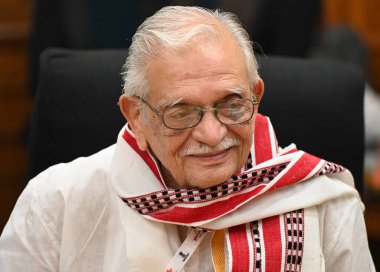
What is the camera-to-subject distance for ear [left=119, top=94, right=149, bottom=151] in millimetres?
2076

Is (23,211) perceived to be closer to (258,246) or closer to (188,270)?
(188,270)

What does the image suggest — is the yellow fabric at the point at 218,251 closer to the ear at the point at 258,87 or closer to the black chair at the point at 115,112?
the ear at the point at 258,87

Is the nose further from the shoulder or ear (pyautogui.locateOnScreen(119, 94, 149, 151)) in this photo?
the shoulder

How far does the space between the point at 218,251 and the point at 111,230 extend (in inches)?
11.0

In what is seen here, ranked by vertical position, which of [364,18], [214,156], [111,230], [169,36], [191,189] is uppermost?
[169,36]

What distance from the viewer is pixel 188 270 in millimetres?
2086

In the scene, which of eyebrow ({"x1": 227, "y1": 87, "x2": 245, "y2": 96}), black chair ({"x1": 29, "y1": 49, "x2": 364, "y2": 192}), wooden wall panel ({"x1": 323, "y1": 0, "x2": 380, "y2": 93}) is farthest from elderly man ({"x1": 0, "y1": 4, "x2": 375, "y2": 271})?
wooden wall panel ({"x1": 323, "y1": 0, "x2": 380, "y2": 93})

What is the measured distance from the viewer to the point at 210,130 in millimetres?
1928

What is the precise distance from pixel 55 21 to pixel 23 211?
1934mm

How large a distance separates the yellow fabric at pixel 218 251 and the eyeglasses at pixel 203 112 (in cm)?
30

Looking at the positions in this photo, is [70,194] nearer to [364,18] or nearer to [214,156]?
[214,156]

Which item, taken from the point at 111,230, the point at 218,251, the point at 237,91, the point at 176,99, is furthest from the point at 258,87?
the point at 111,230

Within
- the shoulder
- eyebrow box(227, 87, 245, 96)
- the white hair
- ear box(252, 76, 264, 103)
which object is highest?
the white hair

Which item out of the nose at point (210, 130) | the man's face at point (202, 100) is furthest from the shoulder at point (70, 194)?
the nose at point (210, 130)
